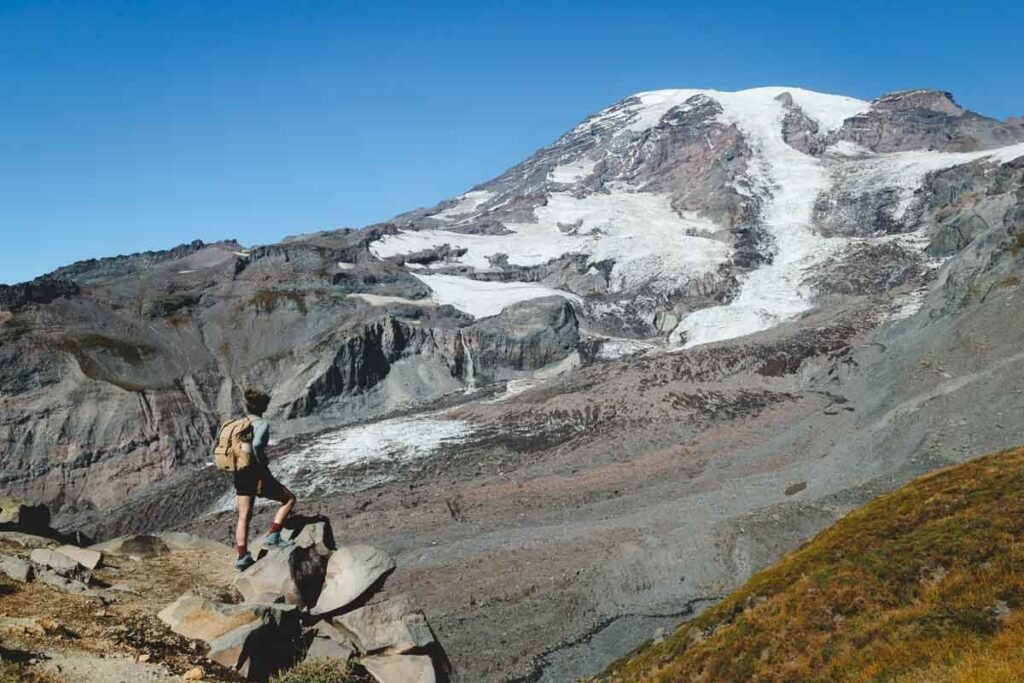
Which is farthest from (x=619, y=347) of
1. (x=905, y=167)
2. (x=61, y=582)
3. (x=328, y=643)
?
(x=905, y=167)

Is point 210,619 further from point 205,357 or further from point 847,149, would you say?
point 847,149

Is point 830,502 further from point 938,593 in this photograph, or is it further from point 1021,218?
point 1021,218

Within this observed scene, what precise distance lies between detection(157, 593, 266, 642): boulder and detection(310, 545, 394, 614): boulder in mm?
1375

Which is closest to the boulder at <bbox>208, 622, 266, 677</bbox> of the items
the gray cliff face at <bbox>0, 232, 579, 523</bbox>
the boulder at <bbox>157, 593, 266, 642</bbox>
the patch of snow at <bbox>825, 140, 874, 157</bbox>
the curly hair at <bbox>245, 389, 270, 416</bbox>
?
the boulder at <bbox>157, 593, 266, 642</bbox>

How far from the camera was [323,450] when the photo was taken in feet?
213

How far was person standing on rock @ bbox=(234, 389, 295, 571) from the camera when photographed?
10.5m

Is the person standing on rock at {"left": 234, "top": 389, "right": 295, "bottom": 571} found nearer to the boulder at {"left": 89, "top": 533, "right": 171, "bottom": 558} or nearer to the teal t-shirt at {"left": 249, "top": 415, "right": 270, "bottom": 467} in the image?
the teal t-shirt at {"left": 249, "top": 415, "right": 270, "bottom": 467}

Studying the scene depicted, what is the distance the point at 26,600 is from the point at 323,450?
57.1 metres

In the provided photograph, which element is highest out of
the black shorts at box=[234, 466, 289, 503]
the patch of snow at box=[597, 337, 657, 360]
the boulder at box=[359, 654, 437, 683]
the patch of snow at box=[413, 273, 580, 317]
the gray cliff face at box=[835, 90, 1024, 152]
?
the gray cliff face at box=[835, 90, 1024, 152]

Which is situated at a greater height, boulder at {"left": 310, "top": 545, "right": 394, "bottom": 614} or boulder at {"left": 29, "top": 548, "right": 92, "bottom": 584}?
boulder at {"left": 29, "top": 548, "right": 92, "bottom": 584}

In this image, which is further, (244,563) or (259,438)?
(244,563)

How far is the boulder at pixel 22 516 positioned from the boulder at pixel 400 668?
955 centimetres

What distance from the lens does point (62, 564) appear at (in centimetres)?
1125

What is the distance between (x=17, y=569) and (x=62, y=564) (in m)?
1.13
